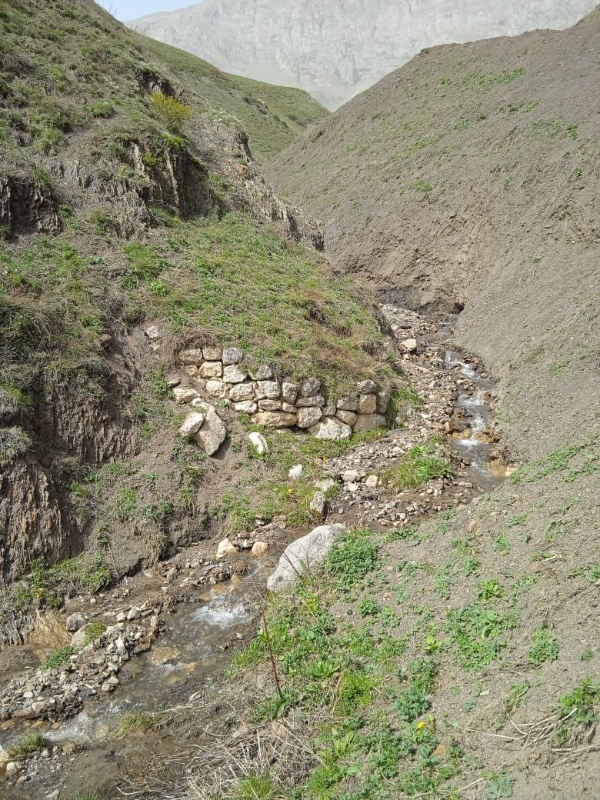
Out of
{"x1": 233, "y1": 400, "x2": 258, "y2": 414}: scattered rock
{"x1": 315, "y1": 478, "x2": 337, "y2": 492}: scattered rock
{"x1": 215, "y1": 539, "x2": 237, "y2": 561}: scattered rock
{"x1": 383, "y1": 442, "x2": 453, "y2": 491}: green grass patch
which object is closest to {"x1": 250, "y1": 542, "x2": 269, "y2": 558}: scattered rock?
{"x1": 215, "y1": 539, "x2": 237, "y2": 561}: scattered rock

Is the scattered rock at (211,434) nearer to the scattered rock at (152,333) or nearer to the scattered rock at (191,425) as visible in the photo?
the scattered rock at (191,425)

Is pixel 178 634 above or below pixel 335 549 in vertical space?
below

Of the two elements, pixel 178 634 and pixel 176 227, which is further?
pixel 176 227

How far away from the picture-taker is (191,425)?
10.9 m

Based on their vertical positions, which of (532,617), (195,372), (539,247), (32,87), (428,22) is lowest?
(532,617)

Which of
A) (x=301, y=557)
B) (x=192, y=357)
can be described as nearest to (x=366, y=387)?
(x=192, y=357)

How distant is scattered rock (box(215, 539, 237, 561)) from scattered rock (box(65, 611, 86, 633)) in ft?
7.20

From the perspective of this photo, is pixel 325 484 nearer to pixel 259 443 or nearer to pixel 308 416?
pixel 259 443

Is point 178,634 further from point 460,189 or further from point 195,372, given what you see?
point 460,189

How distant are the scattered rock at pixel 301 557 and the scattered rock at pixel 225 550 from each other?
3.50 feet

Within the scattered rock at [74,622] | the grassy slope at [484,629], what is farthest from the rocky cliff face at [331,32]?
the scattered rock at [74,622]

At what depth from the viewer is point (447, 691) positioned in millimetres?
5254

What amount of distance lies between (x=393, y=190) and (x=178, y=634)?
23.5 m

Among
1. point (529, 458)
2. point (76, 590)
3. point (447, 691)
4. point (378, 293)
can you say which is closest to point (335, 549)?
point (447, 691)
